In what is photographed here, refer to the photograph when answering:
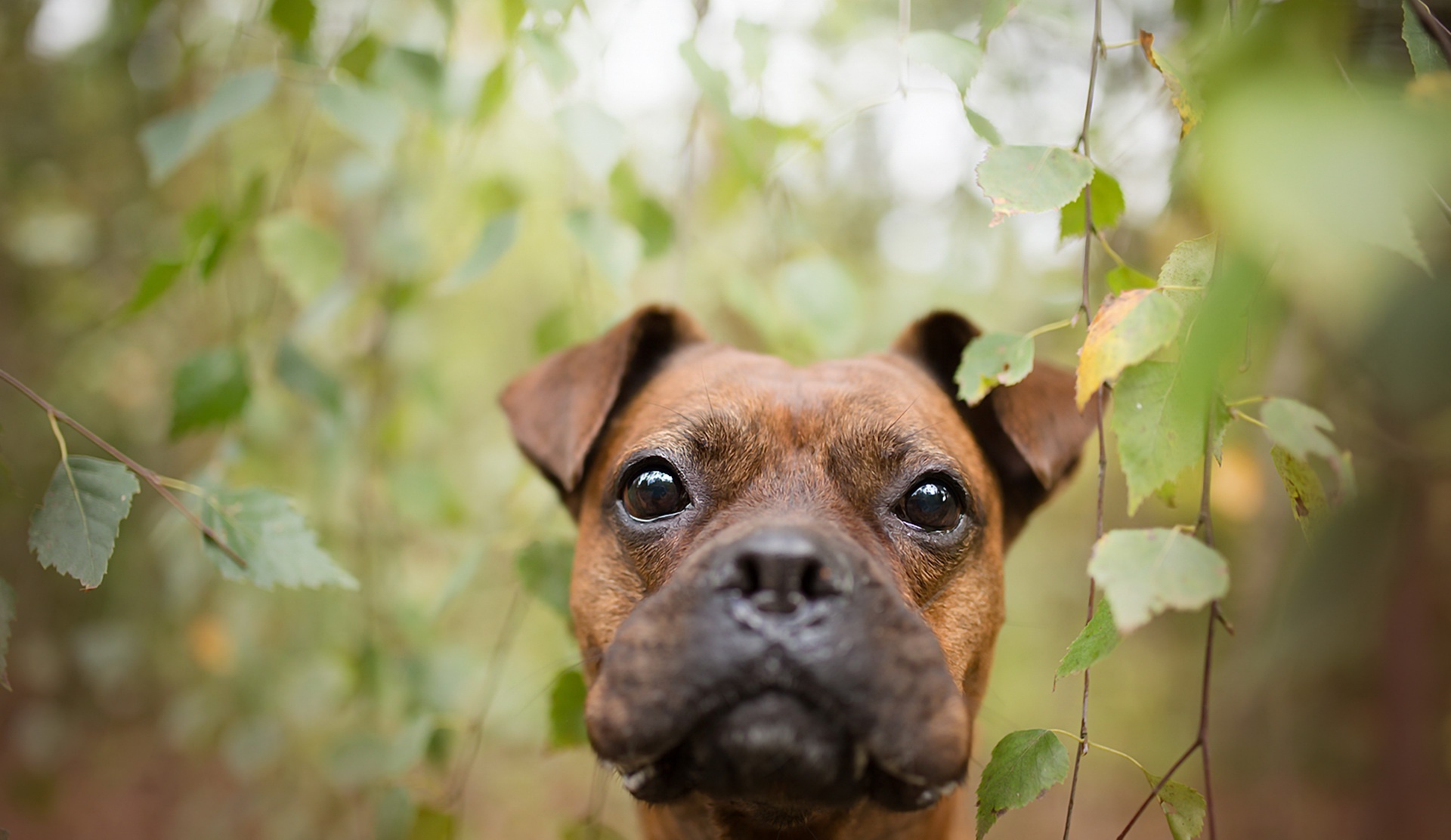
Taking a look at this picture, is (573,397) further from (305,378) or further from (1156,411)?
(1156,411)

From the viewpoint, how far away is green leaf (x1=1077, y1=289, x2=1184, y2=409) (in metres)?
1.46

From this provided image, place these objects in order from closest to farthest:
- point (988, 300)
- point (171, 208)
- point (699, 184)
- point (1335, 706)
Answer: point (699, 184) → point (988, 300) → point (171, 208) → point (1335, 706)

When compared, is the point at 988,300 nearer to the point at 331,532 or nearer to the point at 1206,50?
the point at 1206,50

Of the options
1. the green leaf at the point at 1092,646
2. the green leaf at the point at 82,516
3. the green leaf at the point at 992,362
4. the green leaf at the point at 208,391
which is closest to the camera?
the green leaf at the point at 1092,646

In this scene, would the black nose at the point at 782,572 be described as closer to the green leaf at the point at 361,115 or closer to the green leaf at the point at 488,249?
the green leaf at the point at 488,249

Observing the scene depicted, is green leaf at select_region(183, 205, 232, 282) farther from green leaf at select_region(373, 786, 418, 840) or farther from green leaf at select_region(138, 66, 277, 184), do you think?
green leaf at select_region(373, 786, 418, 840)

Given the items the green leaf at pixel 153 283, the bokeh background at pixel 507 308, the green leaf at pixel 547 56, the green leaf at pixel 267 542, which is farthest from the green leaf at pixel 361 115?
the green leaf at pixel 267 542

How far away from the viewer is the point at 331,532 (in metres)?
3.67

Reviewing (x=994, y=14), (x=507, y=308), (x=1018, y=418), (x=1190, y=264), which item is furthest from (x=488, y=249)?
(x=507, y=308)

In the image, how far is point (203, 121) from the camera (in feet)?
7.41

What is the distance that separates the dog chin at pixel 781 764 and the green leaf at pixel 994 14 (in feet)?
5.15

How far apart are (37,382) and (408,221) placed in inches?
176

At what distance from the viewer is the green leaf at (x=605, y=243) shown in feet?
8.42

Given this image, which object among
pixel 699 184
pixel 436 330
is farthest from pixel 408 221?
pixel 699 184
